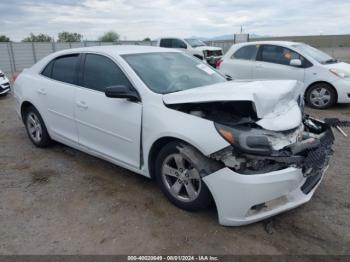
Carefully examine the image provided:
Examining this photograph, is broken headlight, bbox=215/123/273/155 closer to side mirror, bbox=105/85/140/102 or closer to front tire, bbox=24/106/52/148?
side mirror, bbox=105/85/140/102

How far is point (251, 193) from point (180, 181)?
79 centimetres

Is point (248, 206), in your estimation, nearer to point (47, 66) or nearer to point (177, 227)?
point (177, 227)

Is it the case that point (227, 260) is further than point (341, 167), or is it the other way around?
point (341, 167)

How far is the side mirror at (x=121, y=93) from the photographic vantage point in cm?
351

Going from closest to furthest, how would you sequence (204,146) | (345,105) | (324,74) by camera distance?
(204,146) → (324,74) → (345,105)

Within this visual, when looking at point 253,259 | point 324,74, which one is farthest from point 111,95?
point 324,74

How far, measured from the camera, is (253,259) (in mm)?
2703

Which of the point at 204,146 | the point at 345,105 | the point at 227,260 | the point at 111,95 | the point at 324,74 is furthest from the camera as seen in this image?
the point at 345,105

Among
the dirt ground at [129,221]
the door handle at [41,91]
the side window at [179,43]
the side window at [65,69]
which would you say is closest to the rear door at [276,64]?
the dirt ground at [129,221]

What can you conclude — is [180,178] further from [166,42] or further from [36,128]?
[166,42]

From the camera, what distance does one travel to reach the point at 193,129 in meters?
3.04

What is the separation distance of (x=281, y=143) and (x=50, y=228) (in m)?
2.27

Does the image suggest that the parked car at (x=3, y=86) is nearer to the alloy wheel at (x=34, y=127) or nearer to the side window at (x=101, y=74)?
the alloy wheel at (x=34, y=127)

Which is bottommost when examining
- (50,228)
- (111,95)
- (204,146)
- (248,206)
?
(50,228)
